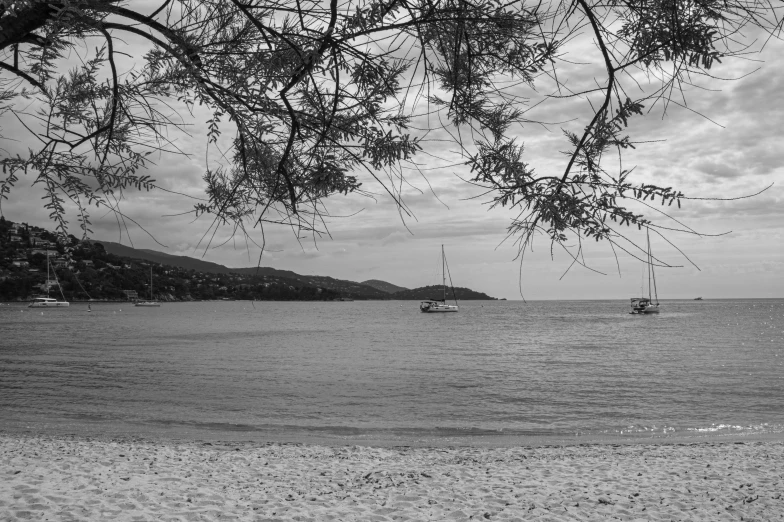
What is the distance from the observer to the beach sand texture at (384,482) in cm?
859

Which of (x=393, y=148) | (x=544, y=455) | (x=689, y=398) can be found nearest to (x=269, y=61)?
(x=393, y=148)

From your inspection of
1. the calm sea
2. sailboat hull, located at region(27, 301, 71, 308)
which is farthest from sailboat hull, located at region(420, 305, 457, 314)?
sailboat hull, located at region(27, 301, 71, 308)

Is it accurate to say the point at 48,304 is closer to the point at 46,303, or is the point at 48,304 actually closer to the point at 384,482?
the point at 46,303

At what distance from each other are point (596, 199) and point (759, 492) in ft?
32.4

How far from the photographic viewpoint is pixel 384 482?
10.4 metres

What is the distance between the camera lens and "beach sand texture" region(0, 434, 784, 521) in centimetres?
859

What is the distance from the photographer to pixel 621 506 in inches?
353

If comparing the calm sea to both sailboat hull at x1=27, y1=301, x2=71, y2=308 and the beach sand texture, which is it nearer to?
the beach sand texture

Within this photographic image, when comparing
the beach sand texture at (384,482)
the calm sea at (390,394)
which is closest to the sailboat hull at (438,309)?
the calm sea at (390,394)

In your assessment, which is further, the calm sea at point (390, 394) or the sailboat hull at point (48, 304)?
the sailboat hull at point (48, 304)

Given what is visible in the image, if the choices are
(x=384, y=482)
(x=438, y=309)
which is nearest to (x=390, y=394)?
(x=384, y=482)

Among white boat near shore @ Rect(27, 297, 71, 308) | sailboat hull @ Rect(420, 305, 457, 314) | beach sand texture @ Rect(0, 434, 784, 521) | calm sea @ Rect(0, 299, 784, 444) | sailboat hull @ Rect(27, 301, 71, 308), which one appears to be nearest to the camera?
beach sand texture @ Rect(0, 434, 784, 521)

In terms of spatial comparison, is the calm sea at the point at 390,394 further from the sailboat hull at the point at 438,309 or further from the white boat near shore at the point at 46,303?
the white boat near shore at the point at 46,303

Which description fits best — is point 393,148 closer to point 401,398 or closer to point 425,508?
point 425,508
